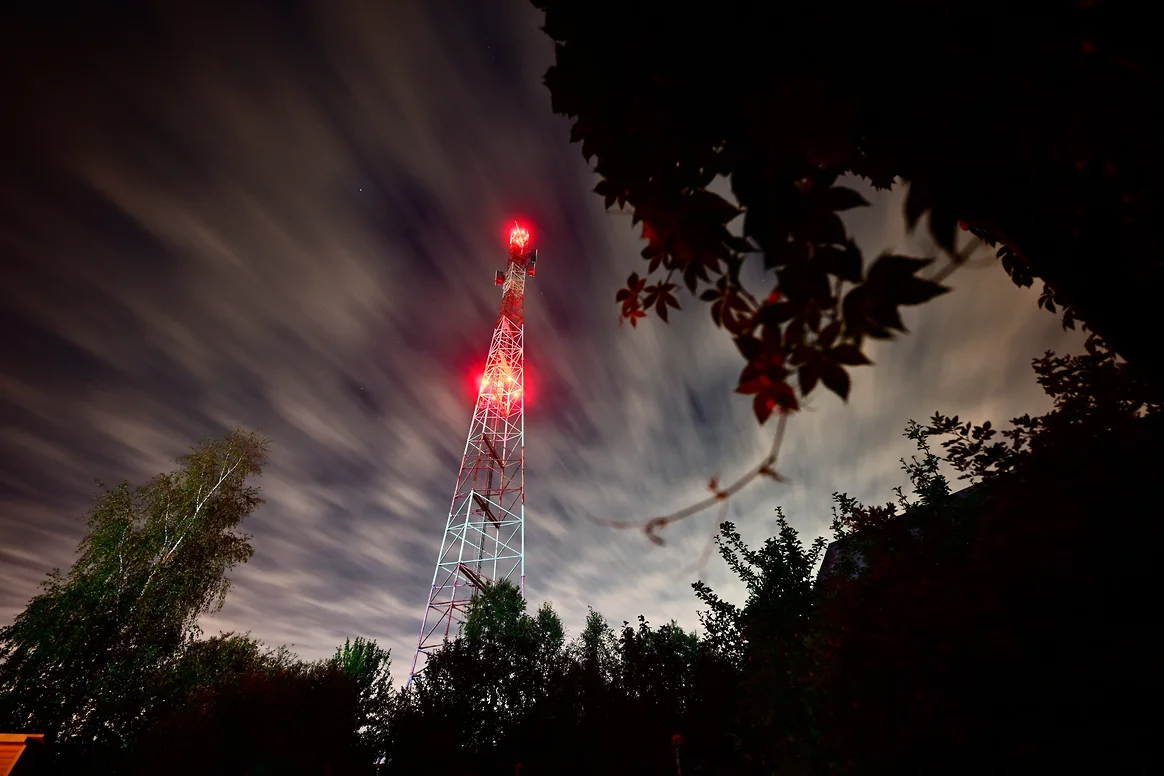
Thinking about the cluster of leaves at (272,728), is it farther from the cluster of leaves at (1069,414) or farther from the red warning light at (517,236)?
the red warning light at (517,236)

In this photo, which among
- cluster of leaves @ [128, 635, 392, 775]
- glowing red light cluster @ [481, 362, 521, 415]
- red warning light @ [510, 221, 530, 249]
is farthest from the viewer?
red warning light @ [510, 221, 530, 249]

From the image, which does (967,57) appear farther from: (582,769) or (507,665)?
(507,665)

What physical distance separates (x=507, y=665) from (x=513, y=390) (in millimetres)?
14499

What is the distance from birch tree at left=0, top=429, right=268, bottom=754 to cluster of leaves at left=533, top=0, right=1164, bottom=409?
28256 mm

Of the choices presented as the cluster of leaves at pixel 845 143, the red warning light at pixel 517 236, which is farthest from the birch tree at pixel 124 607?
the cluster of leaves at pixel 845 143

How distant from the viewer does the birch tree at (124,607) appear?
16984 millimetres

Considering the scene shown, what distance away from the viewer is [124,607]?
61.0 feet

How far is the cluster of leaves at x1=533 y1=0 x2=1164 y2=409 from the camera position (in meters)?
1.36

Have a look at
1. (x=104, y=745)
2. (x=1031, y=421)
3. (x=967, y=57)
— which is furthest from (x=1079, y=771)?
(x=104, y=745)

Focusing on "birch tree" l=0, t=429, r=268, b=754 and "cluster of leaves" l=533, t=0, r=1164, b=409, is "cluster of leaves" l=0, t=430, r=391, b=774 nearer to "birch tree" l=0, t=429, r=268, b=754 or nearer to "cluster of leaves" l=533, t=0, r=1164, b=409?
"birch tree" l=0, t=429, r=268, b=754

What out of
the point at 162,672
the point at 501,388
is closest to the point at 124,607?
the point at 162,672

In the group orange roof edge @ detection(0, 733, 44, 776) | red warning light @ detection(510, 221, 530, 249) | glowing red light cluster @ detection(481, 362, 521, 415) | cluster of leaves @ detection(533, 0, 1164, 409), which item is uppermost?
red warning light @ detection(510, 221, 530, 249)

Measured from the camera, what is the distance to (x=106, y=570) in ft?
61.3

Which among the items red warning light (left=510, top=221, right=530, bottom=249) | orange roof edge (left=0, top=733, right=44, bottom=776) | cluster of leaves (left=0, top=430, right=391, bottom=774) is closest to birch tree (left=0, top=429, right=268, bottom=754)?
cluster of leaves (left=0, top=430, right=391, bottom=774)
